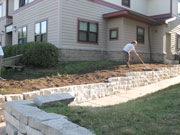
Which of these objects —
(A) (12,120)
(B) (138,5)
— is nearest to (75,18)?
(B) (138,5)

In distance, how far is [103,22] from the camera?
556 inches

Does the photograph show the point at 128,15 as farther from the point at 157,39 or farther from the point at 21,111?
the point at 21,111

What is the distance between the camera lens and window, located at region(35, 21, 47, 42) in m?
13.1

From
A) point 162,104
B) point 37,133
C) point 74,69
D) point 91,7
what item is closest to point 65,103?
point 37,133

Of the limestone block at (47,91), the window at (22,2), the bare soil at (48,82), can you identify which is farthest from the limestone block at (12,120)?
the window at (22,2)

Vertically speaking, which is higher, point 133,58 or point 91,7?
point 91,7

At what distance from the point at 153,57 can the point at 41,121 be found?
14.5m

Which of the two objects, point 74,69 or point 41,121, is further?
point 74,69

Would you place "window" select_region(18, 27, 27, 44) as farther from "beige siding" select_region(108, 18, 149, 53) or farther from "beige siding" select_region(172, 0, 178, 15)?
"beige siding" select_region(172, 0, 178, 15)

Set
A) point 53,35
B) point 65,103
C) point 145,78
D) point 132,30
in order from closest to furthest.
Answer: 1. point 65,103
2. point 145,78
3. point 53,35
4. point 132,30

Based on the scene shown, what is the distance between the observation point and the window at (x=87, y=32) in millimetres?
12833

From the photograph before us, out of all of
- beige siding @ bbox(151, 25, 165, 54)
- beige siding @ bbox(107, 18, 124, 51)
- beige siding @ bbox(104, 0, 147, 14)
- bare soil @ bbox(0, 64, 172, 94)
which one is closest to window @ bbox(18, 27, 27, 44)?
beige siding @ bbox(107, 18, 124, 51)

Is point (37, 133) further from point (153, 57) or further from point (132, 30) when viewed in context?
point (153, 57)

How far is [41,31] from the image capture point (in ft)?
44.1
